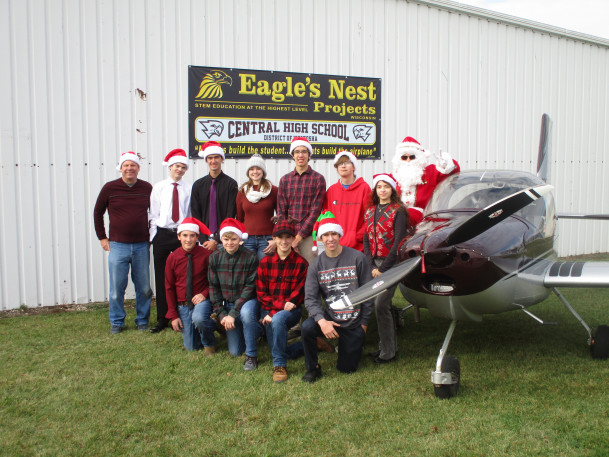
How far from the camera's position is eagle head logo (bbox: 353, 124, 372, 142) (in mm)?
8539

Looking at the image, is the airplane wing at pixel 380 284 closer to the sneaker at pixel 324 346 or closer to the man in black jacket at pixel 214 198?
the sneaker at pixel 324 346

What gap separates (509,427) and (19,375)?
3.92m

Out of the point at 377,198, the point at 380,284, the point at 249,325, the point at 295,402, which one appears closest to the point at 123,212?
the point at 249,325

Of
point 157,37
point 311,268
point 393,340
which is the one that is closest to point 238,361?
point 311,268

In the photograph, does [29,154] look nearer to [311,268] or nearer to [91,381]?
[91,381]

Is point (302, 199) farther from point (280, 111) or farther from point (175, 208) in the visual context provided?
point (280, 111)

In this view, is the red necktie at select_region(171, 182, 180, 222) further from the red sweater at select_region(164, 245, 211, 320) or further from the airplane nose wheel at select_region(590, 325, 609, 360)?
the airplane nose wheel at select_region(590, 325, 609, 360)

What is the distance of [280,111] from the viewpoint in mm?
8016

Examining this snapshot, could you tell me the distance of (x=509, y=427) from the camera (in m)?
3.38

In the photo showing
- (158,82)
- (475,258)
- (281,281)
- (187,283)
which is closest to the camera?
(475,258)

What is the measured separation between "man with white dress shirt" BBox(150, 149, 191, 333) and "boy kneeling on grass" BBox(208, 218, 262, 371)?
1.08 m

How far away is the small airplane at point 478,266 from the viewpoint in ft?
12.5

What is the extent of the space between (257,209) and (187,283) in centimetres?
107

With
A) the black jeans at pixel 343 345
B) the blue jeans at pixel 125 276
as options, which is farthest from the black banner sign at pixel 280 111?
the black jeans at pixel 343 345
